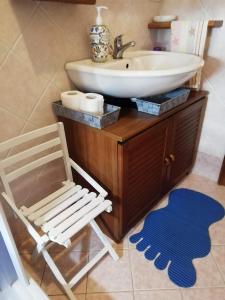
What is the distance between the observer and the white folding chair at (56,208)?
845mm

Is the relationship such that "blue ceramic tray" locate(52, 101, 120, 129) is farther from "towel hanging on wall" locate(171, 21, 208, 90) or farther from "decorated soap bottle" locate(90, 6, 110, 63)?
"towel hanging on wall" locate(171, 21, 208, 90)

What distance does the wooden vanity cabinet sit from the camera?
0.94m

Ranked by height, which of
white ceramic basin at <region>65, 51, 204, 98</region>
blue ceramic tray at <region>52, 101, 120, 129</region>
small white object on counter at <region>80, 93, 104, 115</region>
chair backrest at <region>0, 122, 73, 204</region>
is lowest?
chair backrest at <region>0, 122, 73, 204</region>

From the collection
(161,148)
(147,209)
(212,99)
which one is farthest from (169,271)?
(212,99)

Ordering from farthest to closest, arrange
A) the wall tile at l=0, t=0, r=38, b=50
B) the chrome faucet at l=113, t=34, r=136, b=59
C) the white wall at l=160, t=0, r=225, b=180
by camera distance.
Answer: the white wall at l=160, t=0, r=225, b=180 → the chrome faucet at l=113, t=34, r=136, b=59 → the wall tile at l=0, t=0, r=38, b=50

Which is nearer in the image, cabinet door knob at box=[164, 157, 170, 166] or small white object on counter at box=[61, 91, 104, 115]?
small white object on counter at box=[61, 91, 104, 115]

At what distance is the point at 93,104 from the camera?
3.05 feet

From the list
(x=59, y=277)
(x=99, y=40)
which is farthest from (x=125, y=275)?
(x=99, y=40)

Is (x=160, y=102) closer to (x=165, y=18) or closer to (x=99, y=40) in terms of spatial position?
(x=99, y=40)

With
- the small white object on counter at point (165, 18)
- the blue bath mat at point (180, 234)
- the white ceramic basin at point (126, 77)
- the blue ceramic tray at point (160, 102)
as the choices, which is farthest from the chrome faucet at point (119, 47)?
the blue bath mat at point (180, 234)

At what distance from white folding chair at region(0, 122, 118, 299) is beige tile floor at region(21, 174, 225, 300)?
80 mm

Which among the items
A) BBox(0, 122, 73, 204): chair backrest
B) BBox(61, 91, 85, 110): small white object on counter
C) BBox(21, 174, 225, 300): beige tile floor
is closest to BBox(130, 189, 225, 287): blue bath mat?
BBox(21, 174, 225, 300): beige tile floor

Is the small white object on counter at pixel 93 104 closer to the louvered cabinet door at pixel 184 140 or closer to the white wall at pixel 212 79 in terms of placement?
the louvered cabinet door at pixel 184 140

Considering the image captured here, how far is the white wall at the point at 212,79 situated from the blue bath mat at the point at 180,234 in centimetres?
29
